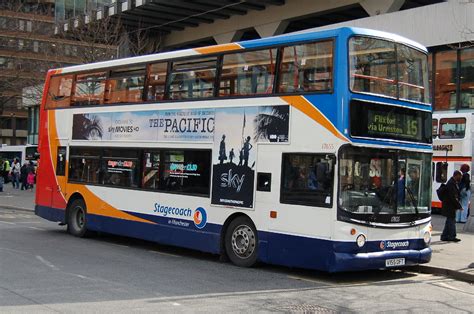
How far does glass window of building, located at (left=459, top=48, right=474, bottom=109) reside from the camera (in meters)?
25.5

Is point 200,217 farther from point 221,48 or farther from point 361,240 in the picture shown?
point 361,240

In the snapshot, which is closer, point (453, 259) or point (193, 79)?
point (453, 259)

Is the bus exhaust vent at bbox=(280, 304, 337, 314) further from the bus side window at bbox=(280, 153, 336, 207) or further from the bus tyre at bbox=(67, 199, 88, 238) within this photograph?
the bus tyre at bbox=(67, 199, 88, 238)

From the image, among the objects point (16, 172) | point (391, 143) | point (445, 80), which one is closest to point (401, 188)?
point (391, 143)

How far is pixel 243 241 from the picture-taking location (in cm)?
1120

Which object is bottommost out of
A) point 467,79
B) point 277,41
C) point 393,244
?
point 393,244

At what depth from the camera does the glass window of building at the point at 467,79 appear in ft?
83.7

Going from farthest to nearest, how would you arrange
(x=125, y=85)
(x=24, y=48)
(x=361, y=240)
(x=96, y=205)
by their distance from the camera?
(x=24, y=48)
(x=96, y=205)
(x=125, y=85)
(x=361, y=240)

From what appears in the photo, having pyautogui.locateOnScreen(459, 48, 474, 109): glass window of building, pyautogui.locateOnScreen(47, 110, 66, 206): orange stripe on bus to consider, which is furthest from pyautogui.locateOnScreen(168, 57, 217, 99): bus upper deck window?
pyautogui.locateOnScreen(459, 48, 474, 109): glass window of building

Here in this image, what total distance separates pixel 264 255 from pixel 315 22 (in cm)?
3076

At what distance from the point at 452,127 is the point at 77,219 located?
49.0 feet

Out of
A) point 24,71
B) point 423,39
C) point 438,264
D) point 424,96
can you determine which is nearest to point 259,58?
point 424,96

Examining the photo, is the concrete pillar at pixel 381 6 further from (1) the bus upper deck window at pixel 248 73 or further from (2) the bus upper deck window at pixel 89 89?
(1) the bus upper deck window at pixel 248 73

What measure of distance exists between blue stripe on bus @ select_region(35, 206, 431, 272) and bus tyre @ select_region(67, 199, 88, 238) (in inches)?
→ 117
